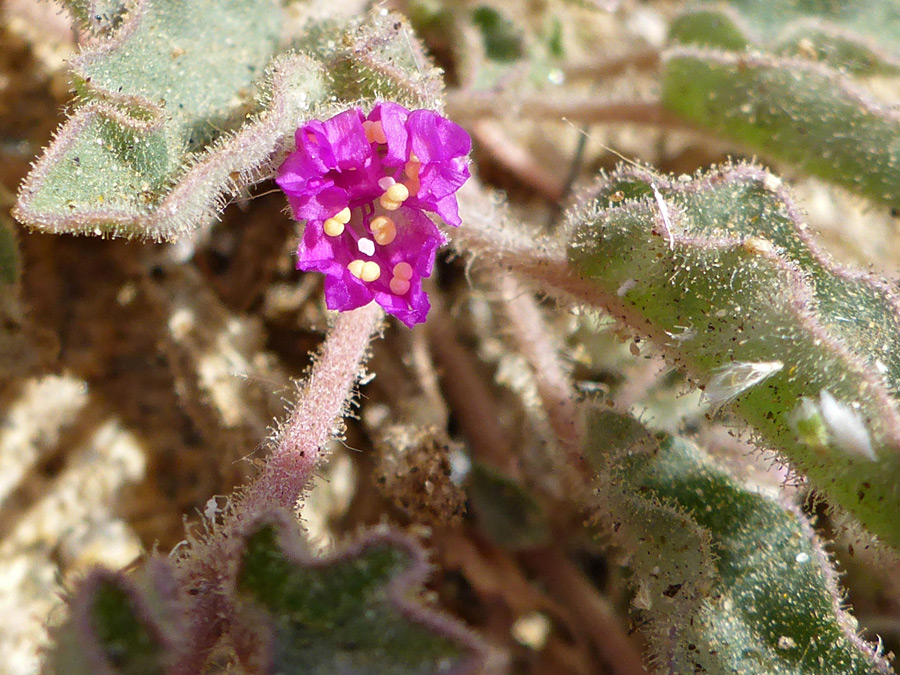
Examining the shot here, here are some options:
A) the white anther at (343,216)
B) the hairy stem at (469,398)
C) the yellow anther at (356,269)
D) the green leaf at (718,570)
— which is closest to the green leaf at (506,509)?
the hairy stem at (469,398)

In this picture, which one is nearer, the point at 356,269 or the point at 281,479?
the point at 281,479

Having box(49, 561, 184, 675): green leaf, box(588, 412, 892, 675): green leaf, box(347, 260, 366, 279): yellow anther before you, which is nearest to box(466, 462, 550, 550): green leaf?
box(588, 412, 892, 675): green leaf

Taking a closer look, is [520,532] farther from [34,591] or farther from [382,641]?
[34,591]

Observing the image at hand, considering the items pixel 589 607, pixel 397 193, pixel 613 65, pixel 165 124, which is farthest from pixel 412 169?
pixel 589 607

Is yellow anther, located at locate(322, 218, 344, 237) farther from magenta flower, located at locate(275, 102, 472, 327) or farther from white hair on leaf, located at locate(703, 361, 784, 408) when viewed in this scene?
white hair on leaf, located at locate(703, 361, 784, 408)

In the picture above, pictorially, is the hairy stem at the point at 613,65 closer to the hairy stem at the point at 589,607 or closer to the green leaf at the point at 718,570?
the green leaf at the point at 718,570

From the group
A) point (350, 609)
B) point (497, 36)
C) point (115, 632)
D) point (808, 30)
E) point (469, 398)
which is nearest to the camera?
point (115, 632)

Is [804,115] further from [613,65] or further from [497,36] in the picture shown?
[497,36]
